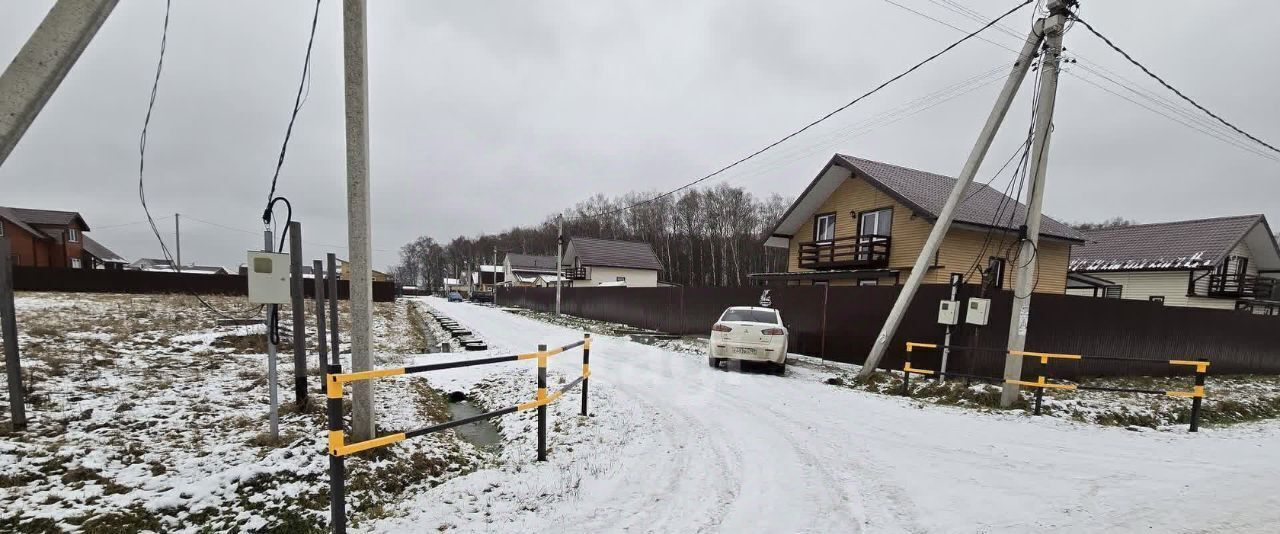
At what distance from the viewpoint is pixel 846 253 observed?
18875 mm

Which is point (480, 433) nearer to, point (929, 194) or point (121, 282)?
point (929, 194)

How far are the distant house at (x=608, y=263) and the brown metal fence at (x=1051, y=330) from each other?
26.2m

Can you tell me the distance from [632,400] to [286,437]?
13.6ft

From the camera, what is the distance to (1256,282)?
2291 cm

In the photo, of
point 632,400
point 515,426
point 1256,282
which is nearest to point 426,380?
point 515,426

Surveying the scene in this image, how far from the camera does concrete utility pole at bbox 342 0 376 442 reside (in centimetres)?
427

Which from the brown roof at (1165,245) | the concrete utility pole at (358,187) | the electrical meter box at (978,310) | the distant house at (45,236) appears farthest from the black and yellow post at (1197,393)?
the distant house at (45,236)

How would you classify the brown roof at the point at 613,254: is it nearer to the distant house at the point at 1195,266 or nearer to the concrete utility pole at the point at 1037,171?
the distant house at the point at 1195,266

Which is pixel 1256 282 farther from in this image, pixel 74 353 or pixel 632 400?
pixel 74 353

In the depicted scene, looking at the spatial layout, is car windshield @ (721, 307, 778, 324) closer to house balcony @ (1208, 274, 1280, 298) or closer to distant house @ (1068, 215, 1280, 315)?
distant house @ (1068, 215, 1280, 315)

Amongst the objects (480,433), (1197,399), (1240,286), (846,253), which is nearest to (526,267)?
(846,253)

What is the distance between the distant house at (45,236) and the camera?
1292 inches

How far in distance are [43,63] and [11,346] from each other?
12.3 ft

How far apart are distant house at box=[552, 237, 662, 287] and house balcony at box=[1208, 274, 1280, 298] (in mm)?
31857
